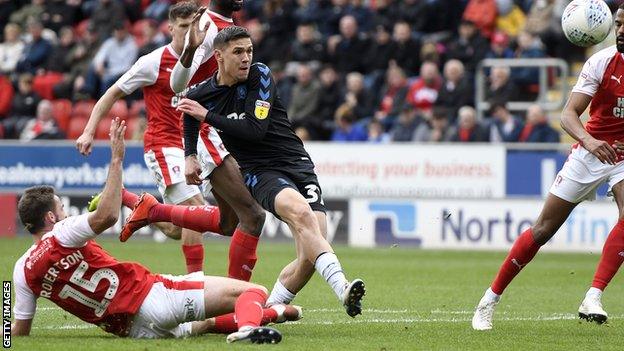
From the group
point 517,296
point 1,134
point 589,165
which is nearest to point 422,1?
point 1,134

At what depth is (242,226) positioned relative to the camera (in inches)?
418

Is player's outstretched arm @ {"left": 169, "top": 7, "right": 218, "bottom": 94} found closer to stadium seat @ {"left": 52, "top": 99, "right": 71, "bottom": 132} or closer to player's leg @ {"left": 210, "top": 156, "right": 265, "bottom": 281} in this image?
player's leg @ {"left": 210, "top": 156, "right": 265, "bottom": 281}

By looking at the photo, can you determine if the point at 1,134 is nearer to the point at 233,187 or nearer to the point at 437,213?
→ the point at 437,213

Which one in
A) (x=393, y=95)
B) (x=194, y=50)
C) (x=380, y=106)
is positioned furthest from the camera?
(x=380, y=106)

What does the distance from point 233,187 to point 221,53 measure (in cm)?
133

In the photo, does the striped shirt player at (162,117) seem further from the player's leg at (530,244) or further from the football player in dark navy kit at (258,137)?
the player's leg at (530,244)

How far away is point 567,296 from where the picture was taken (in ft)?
43.9

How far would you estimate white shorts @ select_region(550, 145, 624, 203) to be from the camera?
10422mm

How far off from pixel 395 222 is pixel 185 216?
1056 cm

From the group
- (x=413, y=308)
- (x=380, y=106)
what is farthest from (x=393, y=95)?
(x=413, y=308)

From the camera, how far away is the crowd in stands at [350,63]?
76.3 feet

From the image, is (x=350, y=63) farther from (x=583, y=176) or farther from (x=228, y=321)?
(x=228, y=321)

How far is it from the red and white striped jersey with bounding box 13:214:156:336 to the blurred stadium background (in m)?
8.78

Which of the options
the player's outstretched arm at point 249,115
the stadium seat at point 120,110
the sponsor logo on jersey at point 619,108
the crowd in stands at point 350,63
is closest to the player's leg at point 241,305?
the player's outstretched arm at point 249,115
